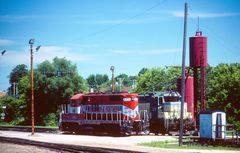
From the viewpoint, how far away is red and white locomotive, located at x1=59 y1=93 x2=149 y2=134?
3444cm

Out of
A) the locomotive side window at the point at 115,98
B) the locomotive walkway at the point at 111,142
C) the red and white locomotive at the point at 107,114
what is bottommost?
the locomotive walkway at the point at 111,142

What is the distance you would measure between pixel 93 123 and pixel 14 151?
14160mm

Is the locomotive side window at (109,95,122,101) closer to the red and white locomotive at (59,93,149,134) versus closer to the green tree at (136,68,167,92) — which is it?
the red and white locomotive at (59,93,149,134)

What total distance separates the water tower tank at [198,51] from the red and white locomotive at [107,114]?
6.23 metres

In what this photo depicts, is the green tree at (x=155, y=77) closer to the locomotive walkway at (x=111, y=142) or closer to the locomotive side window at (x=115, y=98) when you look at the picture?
the locomotive side window at (x=115, y=98)

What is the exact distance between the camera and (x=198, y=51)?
1344 inches

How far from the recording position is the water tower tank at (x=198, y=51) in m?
34.1

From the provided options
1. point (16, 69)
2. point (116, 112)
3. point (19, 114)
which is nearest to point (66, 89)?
point (19, 114)

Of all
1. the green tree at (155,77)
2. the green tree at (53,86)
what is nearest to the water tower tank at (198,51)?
the green tree at (53,86)

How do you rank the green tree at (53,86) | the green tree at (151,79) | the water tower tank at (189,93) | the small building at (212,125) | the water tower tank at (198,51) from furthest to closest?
the green tree at (151,79) → the green tree at (53,86) → the water tower tank at (189,93) → the water tower tank at (198,51) → the small building at (212,125)

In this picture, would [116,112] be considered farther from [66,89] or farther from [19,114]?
[19,114]

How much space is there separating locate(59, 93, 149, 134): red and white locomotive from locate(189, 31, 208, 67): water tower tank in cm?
623

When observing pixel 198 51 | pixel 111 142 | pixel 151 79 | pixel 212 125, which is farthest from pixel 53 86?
pixel 212 125

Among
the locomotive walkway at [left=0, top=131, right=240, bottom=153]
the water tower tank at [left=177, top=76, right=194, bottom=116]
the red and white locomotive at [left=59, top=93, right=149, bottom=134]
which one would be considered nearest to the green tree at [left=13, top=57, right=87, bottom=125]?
the red and white locomotive at [left=59, top=93, right=149, bottom=134]
